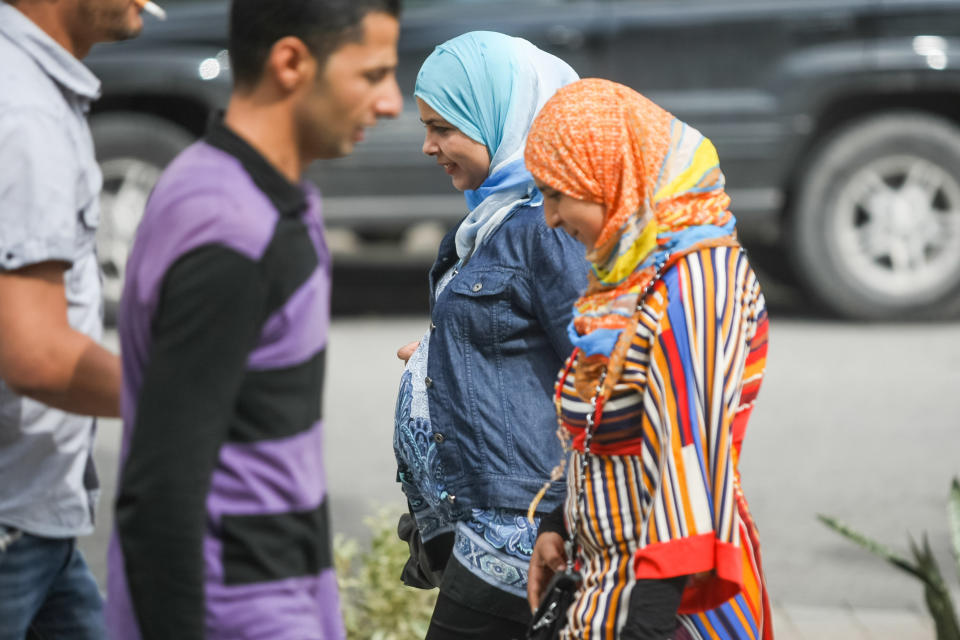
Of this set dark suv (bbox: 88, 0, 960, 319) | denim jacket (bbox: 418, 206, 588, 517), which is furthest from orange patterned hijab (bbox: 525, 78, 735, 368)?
dark suv (bbox: 88, 0, 960, 319)

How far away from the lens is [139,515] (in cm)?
183

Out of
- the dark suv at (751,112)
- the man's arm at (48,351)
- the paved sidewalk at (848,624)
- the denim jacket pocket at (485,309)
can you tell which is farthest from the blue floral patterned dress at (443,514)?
the dark suv at (751,112)

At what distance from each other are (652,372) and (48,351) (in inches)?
37.1

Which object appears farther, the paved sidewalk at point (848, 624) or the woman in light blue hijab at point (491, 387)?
the paved sidewalk at point (848, 624)

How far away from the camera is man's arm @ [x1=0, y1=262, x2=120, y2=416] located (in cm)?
221

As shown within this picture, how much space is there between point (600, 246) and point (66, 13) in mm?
1035

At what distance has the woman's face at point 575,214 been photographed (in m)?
2.38

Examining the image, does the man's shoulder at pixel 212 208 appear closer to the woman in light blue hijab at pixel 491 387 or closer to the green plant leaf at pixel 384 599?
the woman in light blue hijab at pixel 491 387

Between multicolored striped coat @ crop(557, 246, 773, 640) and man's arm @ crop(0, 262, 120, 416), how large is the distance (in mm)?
778

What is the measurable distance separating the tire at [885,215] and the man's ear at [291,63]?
660 cm

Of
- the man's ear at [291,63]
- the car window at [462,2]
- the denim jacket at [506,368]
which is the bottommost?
the denim jacket at [506,368]

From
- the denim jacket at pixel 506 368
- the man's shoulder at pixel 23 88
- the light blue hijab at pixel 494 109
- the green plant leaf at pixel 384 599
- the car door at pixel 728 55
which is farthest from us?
the car door at pixel 728 55

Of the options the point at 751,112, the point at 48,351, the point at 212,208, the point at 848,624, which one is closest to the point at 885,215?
the point at 751,112

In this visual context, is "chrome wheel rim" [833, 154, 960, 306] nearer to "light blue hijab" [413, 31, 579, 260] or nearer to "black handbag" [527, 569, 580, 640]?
"light blue hijab" [413, 31, 579, 260]
